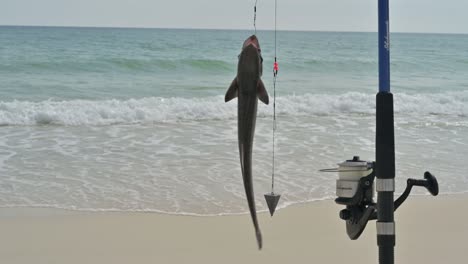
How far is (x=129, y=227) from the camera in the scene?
19.8 ft

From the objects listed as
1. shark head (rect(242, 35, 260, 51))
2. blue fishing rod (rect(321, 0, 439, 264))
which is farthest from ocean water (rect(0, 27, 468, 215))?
shark head (rect(242, 35, 260, 51))

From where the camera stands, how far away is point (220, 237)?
18.8 ft

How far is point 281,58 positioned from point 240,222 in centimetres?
2425

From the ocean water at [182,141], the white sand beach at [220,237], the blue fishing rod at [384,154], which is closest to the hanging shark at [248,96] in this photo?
the blue fishing rod at [384,154]

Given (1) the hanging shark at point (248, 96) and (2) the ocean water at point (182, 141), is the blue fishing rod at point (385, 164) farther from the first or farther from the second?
(2) the ocean water at point (182, 141)

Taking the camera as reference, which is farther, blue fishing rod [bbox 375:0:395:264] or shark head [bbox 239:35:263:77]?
blue fishing rod [bbox 375:0:395:264]

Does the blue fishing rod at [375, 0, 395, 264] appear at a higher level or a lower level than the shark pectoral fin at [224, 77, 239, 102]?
lower

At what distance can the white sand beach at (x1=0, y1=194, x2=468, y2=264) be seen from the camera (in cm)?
525

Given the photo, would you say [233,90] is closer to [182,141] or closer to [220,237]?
[220,237]

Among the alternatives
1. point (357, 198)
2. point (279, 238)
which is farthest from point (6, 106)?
point (357, 198)

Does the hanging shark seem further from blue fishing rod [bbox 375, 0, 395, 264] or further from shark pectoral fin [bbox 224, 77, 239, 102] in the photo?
blue fishing rod [bbox 375, 0, 395, 264]

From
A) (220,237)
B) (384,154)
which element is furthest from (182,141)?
(384,154)

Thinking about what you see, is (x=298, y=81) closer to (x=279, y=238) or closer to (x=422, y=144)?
(x=422, y=144)

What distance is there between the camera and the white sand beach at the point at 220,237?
17.2ft
